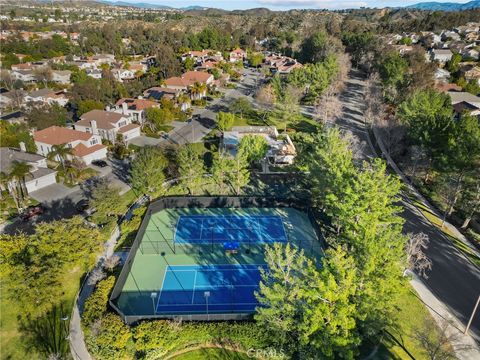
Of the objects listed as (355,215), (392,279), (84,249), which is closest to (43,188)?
(84,249)

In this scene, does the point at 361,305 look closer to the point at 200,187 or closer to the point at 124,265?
the point at 124,265

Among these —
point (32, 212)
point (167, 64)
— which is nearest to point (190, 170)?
point (32, 212)

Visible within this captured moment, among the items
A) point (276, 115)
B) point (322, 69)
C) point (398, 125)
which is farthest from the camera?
point (322, 69)

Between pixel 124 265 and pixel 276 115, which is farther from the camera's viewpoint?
pixel 276 115

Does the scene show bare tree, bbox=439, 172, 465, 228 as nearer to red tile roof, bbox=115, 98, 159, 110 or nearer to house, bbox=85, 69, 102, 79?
red tile roof, bbox=115, 98, 159, 110

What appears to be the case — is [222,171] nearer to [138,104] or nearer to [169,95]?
[138,104]

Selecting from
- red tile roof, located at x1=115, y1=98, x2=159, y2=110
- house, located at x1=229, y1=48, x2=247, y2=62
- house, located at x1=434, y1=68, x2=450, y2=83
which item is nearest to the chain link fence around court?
red tile roof, located at x1=115, y1=98, x2=159, y2=110

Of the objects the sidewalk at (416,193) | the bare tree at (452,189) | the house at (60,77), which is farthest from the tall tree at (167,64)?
the bare tree at (452,189)
